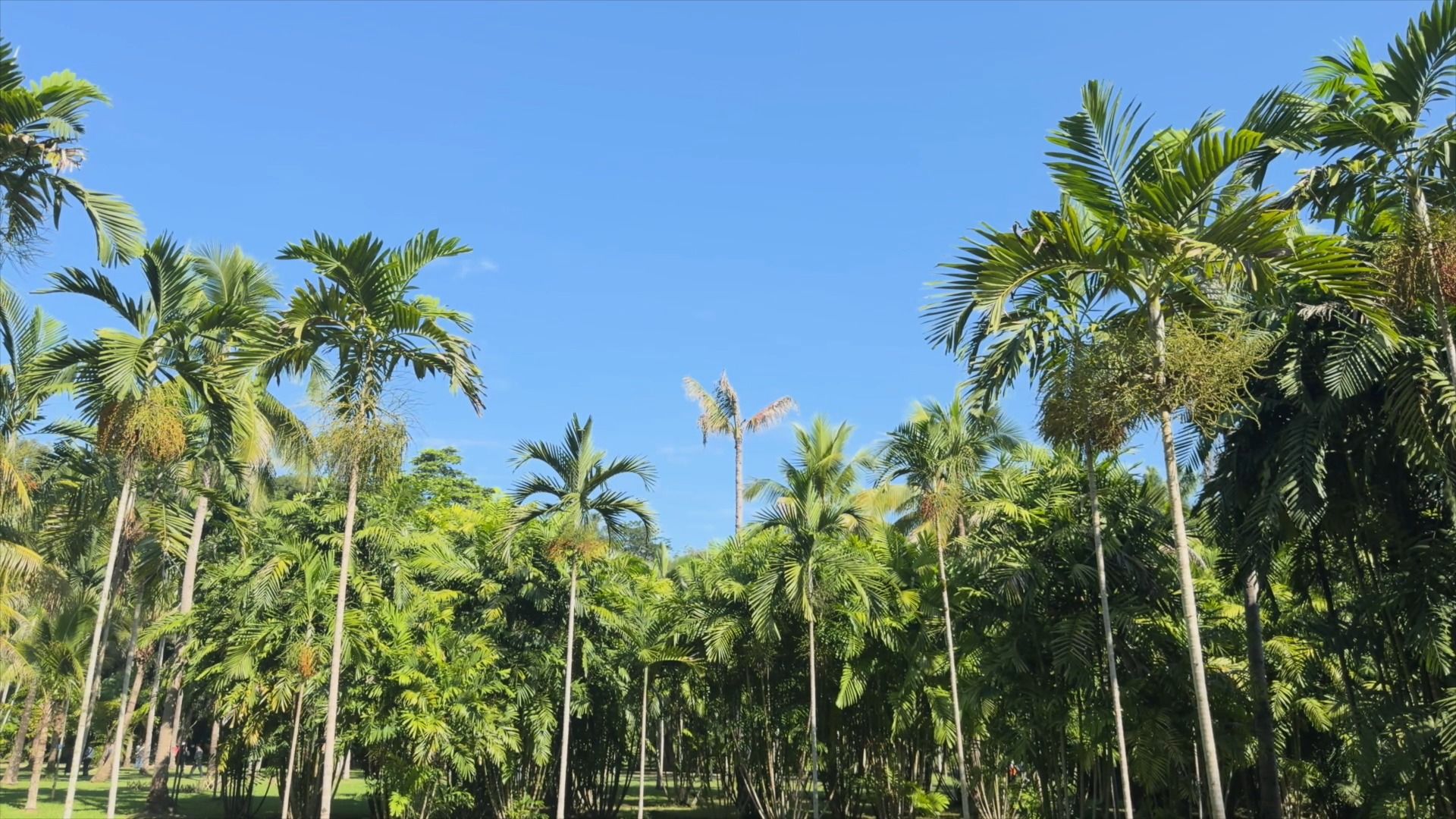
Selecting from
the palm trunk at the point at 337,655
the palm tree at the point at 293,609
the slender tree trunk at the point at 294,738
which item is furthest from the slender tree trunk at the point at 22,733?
the palm trunk at the point at 337,655

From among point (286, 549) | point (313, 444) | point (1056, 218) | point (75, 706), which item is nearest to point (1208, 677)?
point (1056, 218)

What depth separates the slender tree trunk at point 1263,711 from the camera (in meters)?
12.8

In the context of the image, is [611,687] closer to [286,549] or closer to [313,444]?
[286,549]

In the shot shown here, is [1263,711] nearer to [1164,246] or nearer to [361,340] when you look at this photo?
[1164,246]

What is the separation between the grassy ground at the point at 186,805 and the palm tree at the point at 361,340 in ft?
45.5

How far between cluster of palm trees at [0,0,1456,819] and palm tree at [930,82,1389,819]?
0.12 feet

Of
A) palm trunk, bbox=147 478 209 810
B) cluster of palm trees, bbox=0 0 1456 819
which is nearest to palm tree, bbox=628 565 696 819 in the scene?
cluster of palm trees, bbox=0 0 1456 819

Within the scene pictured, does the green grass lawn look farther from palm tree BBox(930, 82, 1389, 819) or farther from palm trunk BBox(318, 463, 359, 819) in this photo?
palm tree BBox(930, 82, 1389, 819)

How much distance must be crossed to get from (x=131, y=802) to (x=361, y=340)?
19625 millimetres

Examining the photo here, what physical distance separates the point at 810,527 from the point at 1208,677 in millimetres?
6364

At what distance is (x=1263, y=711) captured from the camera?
12.9 meters

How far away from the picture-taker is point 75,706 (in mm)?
33312

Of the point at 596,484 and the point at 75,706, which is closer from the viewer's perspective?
the point at 596,484

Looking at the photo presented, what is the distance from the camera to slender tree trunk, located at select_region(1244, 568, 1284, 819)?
12.8 m
